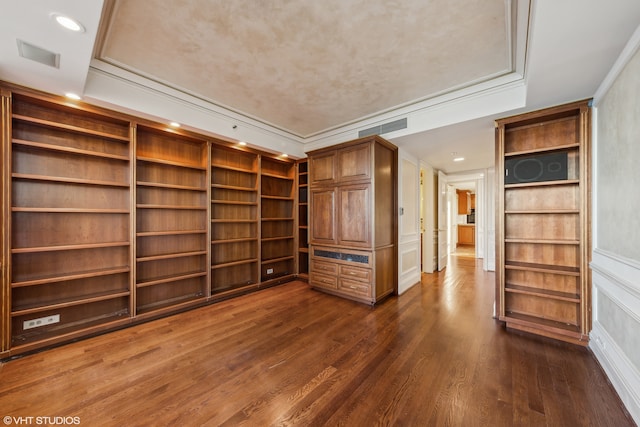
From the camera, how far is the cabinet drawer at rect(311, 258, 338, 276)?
4.07 meters

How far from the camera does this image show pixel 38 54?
1.91m

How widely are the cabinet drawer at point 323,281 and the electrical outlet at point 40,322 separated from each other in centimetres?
326

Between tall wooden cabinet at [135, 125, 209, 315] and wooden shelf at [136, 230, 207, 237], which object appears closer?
wooden shelf at [136, 230, 207, 237]

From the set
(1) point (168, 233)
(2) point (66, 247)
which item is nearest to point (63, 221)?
(2) point (66, 247)

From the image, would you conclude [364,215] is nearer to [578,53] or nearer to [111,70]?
[578,53]

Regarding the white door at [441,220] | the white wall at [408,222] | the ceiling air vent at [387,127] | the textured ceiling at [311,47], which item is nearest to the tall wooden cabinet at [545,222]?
the textured ceiling at [311,47]

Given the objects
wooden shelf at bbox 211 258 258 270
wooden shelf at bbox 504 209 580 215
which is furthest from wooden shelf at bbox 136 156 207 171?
wooden shelf at bbox 504 209 580 215

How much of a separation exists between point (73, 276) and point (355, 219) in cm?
348

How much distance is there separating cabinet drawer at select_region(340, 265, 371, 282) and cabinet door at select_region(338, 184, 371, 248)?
380mm

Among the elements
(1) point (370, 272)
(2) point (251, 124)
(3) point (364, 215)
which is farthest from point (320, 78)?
(1) point (370, 272)

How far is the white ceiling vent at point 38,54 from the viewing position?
1.83 meters

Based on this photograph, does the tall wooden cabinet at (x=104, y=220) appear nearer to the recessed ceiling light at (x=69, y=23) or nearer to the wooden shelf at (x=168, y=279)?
the wooden shelf at (x=168, y=279)

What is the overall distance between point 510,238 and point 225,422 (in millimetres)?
3500

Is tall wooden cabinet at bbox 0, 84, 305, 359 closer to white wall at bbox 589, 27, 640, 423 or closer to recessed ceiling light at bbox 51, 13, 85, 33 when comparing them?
recessed ceiling light at bbox 51, 13, 85, 33
